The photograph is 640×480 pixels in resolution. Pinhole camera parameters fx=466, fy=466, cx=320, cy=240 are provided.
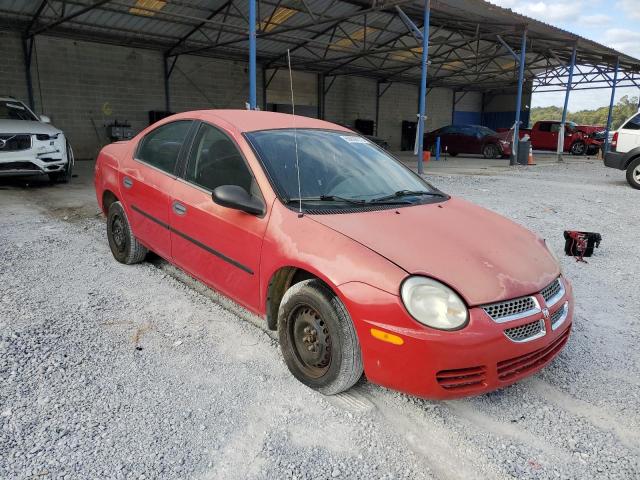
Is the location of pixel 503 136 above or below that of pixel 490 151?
above

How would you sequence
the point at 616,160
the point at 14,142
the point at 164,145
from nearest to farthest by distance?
the point at 164,145 → the point at 14,142 → the point at 616,160

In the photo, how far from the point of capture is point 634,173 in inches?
400

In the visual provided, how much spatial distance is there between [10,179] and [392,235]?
9.98 meters

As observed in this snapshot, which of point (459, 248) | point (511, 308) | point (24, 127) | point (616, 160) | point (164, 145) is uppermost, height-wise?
point (24, 127)

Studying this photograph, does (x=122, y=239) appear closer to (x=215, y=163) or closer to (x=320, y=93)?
(x=215, y=163)

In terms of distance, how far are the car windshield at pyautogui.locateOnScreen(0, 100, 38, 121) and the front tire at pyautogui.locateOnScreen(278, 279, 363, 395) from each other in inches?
322

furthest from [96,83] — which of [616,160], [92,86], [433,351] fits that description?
[433,351]

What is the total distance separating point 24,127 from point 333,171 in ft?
23.2

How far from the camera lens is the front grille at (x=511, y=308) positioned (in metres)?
2.08

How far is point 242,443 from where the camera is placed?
6.74ft

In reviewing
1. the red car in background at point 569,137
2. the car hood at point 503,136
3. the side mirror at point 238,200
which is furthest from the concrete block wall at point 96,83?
the red car in background at point 569,137

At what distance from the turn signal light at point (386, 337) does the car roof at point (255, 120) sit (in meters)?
1.65

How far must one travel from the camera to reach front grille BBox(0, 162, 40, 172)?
7.51 meters

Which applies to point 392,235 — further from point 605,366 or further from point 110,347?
point 110,347
